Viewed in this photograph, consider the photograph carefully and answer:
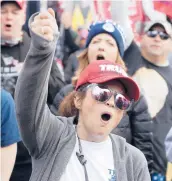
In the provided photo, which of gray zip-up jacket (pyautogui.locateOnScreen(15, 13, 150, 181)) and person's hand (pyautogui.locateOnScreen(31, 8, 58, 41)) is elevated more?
person's hand (pyautogui.locateOnScreen(31, 8, 58, 41))

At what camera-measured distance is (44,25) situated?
6.21ft

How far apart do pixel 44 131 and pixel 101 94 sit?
0.90ft

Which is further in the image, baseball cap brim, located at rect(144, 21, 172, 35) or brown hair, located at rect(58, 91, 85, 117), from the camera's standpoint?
baseball cap brim, located at rect(144, 21, 172, 35)

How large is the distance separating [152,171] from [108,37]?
1.02 meters

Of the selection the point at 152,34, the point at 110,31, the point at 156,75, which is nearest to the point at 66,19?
the point at 152,34

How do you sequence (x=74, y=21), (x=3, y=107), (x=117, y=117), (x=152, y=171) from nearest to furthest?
(x=117, y=117)
(x=3, y=107)
(x=152, y=171)
(x=74, y=21)

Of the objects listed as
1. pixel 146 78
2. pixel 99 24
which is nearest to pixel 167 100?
pixel 146 78

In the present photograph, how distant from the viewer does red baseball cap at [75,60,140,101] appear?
7.22 ft

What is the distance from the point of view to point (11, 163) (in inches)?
105

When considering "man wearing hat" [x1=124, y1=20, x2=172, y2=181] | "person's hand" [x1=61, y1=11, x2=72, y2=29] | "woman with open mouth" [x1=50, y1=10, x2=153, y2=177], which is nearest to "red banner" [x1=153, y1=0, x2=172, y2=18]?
"man wearing hat" [x1=124, y1=20, x2=172, y2=181]

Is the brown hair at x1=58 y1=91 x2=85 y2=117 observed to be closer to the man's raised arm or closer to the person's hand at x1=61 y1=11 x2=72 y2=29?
the man's raised arm

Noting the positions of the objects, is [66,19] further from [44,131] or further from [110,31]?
[44,131]

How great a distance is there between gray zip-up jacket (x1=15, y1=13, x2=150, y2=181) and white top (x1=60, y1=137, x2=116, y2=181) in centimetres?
2

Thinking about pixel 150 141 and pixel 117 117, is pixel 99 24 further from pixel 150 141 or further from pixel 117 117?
pixel 117 117
